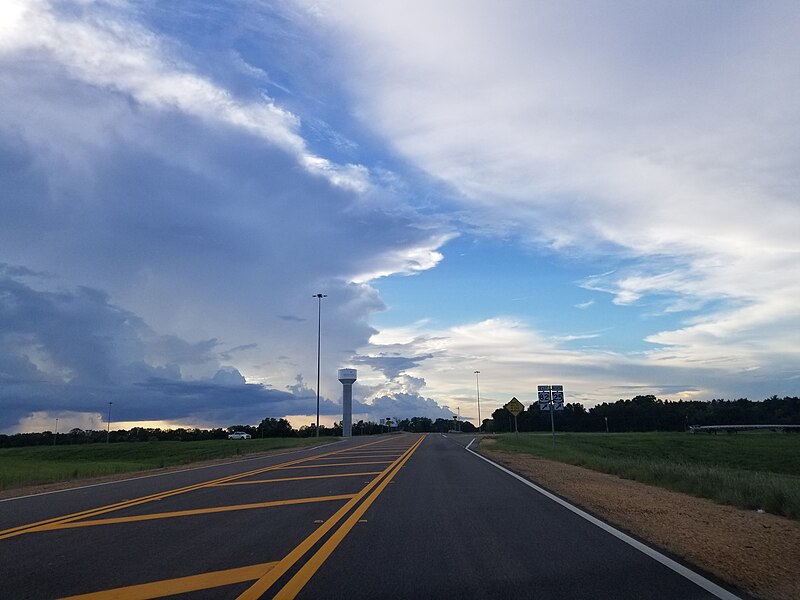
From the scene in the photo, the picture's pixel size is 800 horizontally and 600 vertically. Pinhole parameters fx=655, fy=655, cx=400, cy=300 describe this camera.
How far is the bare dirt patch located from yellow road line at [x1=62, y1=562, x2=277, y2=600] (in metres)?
4.95

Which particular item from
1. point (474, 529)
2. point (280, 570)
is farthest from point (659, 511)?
point (280, 570)

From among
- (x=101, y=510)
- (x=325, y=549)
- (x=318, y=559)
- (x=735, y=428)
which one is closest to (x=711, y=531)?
(x=325, y=549)

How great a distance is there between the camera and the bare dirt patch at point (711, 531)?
6.95 m

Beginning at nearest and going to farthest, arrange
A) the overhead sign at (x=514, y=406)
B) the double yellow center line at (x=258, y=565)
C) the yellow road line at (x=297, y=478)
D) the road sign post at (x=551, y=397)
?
the double yellow center line at (x=258, y=565) → the yellow road line at (x=297, y=478) → the road sign post at (x=551, y=397) → the overhead sign at (x=514, y=406)

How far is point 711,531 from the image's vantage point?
9.76m

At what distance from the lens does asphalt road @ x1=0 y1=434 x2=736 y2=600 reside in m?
6.34

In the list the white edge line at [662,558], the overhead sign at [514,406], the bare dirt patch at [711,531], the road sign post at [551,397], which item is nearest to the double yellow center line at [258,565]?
the white edge line at [662,558]

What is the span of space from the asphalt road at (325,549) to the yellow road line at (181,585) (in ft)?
0.06

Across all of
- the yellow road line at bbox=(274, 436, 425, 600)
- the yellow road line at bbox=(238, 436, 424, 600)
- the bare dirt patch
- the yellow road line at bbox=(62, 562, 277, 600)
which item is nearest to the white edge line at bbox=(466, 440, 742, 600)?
the bare dirt patch

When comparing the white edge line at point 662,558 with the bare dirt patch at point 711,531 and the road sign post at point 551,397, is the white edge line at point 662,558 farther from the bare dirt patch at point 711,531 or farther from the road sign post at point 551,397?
the road sign post at point 551,397

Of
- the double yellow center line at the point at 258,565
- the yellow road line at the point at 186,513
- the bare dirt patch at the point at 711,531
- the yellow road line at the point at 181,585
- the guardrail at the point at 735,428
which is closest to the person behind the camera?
the yellow road line at the point at 181,585

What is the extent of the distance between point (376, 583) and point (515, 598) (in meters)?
1.39

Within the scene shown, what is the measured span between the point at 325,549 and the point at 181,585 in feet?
6.79

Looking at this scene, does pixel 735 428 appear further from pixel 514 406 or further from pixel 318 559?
pixel 318 559
